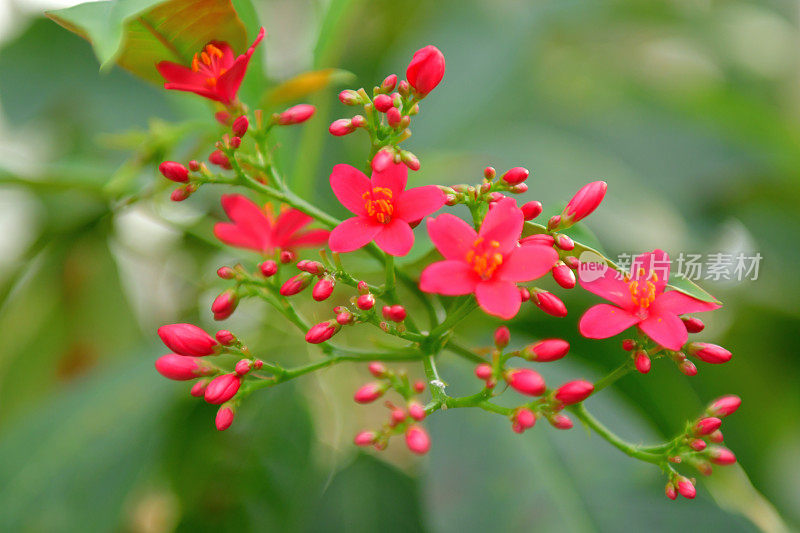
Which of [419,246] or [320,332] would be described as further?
[419,246]

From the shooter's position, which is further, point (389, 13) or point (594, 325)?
point (389, 13)

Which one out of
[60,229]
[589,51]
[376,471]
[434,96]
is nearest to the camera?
[376,471]

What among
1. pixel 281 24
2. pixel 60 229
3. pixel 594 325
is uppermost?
pixel 594 325

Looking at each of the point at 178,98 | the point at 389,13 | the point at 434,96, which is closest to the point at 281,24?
the point at 389,13

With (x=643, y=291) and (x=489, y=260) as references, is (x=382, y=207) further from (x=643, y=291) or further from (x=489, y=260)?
(x=643, y=291)

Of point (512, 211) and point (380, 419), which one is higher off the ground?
point (512, 211)

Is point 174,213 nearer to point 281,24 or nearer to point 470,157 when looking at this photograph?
point 470,157

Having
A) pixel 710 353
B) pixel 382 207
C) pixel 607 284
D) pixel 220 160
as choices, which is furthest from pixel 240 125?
pixel 710 353
